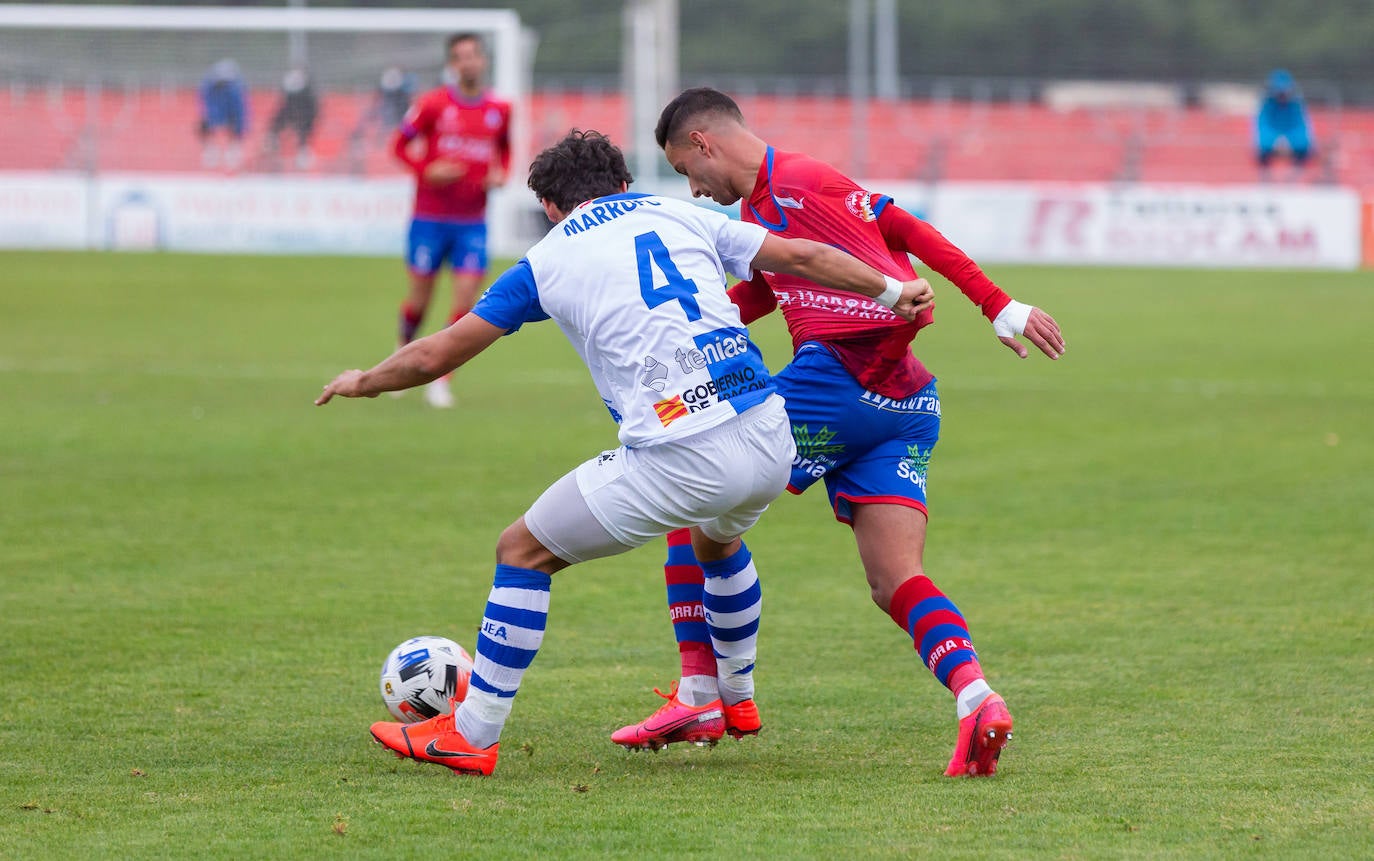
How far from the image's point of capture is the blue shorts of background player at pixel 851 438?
5.11 meters

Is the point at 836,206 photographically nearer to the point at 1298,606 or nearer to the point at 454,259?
the point at 1298,606

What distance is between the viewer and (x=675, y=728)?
5.05m

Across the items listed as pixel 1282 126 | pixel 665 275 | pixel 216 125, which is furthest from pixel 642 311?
pixel 1282 126

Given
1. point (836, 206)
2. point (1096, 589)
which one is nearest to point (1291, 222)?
point (1096, 589)

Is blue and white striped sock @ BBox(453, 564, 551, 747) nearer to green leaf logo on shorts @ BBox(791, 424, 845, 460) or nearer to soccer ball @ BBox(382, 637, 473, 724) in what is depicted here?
soccer ball @ BBox(382, 637, 473, 724)

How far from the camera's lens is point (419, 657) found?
17.4 feet

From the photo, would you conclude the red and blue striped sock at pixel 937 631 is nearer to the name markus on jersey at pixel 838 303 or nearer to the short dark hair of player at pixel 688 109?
the name markus on jersey at pixel 838 303

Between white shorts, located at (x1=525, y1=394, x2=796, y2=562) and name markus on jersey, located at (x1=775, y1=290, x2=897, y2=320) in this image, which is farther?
name markus on jersey, located at (x1=775, y1=290, x2=897, y2=320)

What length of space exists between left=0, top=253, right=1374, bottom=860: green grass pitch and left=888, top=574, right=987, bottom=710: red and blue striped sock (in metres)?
0.28

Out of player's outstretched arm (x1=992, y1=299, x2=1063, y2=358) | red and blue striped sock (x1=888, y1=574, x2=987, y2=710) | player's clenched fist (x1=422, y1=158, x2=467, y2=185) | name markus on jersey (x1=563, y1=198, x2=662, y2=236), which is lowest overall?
red and blue striped sock (x1=888, y1=574, x2=987, y2=710)

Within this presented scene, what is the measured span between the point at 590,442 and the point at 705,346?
21.6 ft

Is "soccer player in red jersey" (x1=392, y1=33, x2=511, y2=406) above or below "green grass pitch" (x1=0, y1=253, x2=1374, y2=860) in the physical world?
above

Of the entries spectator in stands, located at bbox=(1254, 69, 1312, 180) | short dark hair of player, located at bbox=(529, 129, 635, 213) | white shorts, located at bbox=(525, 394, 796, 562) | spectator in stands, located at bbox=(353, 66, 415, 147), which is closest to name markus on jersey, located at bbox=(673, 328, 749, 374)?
white shorts, located at bbox=(525, 394, 796, 562)

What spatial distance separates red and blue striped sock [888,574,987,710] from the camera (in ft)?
→ 15.6
